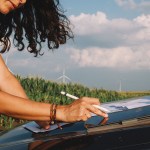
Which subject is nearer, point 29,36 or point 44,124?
point 44,124

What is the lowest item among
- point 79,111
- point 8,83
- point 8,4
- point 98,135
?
point 98,135

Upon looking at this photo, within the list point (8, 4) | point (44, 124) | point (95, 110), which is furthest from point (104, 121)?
point (8, 4)

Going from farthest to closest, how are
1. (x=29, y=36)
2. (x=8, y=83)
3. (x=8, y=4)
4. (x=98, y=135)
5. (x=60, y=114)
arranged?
(x=29, y=36), (x=8, y=83), (x=8, y=4), (x=60, y=114), (x=98, y=135)

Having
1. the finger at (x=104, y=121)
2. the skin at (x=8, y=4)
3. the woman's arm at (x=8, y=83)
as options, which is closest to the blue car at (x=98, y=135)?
the finger at (x=104, y=121)

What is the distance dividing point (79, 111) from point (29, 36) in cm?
217

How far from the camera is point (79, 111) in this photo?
7.74 feet

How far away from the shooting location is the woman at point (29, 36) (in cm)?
252

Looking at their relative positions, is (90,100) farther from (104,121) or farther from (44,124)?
(44,124)

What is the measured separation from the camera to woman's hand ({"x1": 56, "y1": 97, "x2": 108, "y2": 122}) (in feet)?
7.75

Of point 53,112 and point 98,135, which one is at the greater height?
point 53,112

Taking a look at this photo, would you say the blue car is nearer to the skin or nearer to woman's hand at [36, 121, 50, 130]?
woman's hand at [36, 121, 50, 130]

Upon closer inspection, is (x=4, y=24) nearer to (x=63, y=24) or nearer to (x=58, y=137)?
(x=63, y=24)

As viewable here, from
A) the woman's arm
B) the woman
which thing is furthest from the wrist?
the woman's arm

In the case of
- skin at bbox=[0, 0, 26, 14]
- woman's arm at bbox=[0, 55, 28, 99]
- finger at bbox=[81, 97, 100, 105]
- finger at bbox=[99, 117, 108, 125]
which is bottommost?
finger at bbox=[99, 117, 108, 125]
